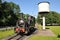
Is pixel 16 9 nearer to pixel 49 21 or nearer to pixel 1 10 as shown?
pixel 49 21

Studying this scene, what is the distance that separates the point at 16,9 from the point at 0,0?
37.5m

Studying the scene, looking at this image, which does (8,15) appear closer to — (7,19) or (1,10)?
(7,19)

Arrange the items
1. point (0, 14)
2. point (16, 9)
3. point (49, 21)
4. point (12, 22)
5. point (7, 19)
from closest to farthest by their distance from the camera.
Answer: point (0, 14)
point (7, 19)
point (12, 22)
point (49, 21)
point (16, 9)

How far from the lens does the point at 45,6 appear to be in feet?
128

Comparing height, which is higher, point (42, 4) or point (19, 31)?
point (42, 4)

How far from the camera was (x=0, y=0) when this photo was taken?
230ft

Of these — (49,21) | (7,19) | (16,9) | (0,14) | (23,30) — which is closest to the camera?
(23,30)

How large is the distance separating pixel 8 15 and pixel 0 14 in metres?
8.71

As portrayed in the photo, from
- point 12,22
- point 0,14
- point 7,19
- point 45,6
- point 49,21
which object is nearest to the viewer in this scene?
point 45,6

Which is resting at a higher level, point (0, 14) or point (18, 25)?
point (0, 14)

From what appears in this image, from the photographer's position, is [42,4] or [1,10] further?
[1,10]

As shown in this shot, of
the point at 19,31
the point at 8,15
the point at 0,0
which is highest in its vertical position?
the point at 0,0

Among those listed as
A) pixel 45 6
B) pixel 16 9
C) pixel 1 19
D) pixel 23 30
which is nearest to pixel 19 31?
pixel 23 30

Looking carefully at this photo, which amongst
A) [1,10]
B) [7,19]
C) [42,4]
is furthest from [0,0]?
[42,4]
